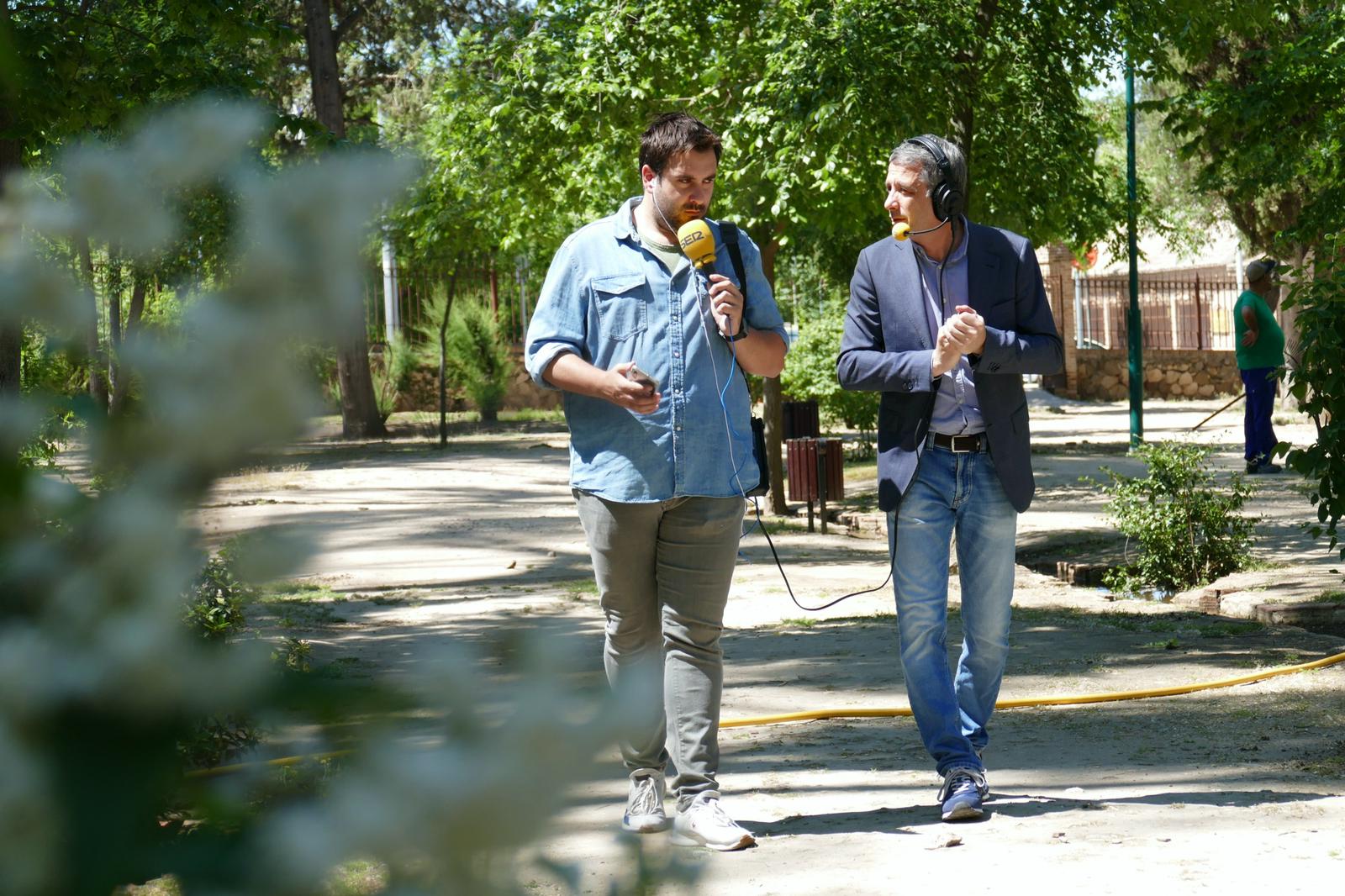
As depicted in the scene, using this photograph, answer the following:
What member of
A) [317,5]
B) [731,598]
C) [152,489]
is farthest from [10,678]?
[317,5]

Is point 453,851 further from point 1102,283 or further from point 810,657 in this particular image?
point 1102,283

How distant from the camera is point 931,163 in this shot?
4.08 m

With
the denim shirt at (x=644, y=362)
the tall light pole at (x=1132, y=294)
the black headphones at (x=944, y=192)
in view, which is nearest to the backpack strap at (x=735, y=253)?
the denim shirt at (x=644, y=362)

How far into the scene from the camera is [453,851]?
528 mm

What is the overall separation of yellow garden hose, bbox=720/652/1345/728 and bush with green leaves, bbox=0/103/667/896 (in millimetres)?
4706

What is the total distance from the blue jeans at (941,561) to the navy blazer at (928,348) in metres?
0.06

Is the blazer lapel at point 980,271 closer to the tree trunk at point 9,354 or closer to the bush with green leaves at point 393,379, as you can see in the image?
the tree trunk at point 9,354

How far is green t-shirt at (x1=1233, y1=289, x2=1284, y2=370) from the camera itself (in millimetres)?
13164

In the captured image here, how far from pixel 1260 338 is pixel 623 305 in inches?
438

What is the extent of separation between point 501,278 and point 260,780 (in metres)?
28.0

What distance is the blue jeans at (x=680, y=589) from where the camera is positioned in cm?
377

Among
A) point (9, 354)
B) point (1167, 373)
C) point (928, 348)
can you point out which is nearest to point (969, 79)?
point (928, 348)

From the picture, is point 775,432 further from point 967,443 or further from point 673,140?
point 673,140

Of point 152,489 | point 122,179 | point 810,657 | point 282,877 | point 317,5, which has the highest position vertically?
point 317,5
